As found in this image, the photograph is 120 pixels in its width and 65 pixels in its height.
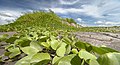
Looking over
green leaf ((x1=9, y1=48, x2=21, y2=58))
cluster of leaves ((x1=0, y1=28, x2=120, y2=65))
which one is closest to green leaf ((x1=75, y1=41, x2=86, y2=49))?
cluster of leaves ((x1=0, y1=28, x2=120, y2=65))

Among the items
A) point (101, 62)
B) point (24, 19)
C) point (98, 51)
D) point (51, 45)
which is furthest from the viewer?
point (24, 19)

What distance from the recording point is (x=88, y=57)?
0.68 m

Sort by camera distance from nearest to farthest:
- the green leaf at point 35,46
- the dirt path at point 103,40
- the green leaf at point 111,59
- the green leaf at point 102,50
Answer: the green leaf at point 111,59
the green leaf at point 102,50
the green leaf at point 35,46
the dirt path at point 103,40

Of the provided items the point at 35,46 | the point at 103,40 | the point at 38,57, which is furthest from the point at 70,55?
the point at 103,40

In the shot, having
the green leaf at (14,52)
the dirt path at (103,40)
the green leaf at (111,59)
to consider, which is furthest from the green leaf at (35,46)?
the dirt path at (103,40)

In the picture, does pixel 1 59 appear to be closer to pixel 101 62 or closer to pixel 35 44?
pixel 35 44

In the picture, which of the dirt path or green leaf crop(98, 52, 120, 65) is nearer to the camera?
green leaf crop(98, 52, 120, 65)

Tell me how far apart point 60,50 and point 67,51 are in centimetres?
3

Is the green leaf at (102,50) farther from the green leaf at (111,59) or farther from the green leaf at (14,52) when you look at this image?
the green leaf at (14,52)

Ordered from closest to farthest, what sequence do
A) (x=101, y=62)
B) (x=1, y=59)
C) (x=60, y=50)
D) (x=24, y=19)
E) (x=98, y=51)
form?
(x=101, y=62)
(x=98, y=51)
(x=60, y=50)
(x=1, y=59)
(x=24, y=19)

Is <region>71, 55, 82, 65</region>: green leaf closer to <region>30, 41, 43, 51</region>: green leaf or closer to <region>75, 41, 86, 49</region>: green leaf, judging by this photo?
<region>75, 41, 86, 49</region>: green leaf

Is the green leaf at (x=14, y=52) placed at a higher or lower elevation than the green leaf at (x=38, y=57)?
lower

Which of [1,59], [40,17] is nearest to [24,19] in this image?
[40,17]

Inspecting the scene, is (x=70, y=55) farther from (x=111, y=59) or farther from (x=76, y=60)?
(x=111, y=59)
